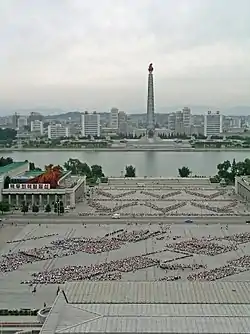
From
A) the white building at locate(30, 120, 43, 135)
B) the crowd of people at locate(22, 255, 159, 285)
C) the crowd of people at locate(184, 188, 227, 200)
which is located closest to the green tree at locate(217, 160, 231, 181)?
the crowd of people at locate(184, 188, 227, 200)

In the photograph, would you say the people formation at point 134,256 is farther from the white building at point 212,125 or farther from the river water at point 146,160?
the white building at point 212,125

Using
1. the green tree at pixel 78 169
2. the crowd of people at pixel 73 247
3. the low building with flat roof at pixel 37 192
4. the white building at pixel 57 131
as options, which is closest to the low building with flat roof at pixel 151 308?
the crowd of people at pixel 73 247

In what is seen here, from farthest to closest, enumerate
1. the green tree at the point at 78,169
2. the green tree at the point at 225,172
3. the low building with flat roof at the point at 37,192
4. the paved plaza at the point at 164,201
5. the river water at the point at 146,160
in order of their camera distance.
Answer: the river water at the point at 146,160 → the green tree at the point at 78,169 → the green tree at the point at 225,172 → the low building with flat roof at the point at 37,192 → the paved plaza at the point at 164,201

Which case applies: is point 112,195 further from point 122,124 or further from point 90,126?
point 122,124

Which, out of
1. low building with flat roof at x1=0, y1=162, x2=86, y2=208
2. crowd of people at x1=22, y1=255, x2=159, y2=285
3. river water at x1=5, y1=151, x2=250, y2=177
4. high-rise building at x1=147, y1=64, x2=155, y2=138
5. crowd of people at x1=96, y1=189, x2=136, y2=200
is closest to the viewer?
crowd of people at x1=22, y1=255, x2=159, y2=285

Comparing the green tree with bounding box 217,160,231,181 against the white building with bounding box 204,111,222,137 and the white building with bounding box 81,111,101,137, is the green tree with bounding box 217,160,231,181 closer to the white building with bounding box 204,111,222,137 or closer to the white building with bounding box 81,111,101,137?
the white building with bounding box 204,111,222,137

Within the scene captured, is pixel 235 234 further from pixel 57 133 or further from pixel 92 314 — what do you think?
pixel 57 133

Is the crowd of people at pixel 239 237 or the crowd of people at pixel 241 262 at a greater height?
the crowd of people at pixel 241 262
